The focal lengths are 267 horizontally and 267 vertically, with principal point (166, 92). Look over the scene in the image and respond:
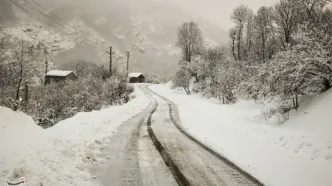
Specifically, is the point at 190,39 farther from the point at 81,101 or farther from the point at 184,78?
the point at 81,101

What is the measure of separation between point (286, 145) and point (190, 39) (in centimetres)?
5373

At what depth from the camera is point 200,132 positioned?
12453 millimetres

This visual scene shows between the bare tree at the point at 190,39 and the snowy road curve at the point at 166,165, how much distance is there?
51.9 m

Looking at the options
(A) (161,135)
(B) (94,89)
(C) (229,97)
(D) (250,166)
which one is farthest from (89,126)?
(B) (94,89)

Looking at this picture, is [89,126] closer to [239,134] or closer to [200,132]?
[200,132]

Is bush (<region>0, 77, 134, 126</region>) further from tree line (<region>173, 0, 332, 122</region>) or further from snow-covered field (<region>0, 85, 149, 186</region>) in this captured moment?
snow-covered field (<region>0, 85, 149, 186</region>)

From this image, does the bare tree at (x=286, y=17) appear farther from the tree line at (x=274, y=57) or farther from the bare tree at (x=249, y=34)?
the bare tree at (x=249, y=34)

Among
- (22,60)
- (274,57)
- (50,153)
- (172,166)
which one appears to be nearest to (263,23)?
(274,57)

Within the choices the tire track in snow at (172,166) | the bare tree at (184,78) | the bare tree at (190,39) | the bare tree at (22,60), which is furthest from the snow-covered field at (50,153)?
the bare tree at (190,39)

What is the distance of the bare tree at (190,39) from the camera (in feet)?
198

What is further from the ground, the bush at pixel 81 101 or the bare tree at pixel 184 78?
the bare tree at pixel 184 78

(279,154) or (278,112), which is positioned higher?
(278,112)

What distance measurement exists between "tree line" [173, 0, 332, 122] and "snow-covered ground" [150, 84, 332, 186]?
3.62 feet

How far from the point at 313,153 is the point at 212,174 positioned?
3336mm
